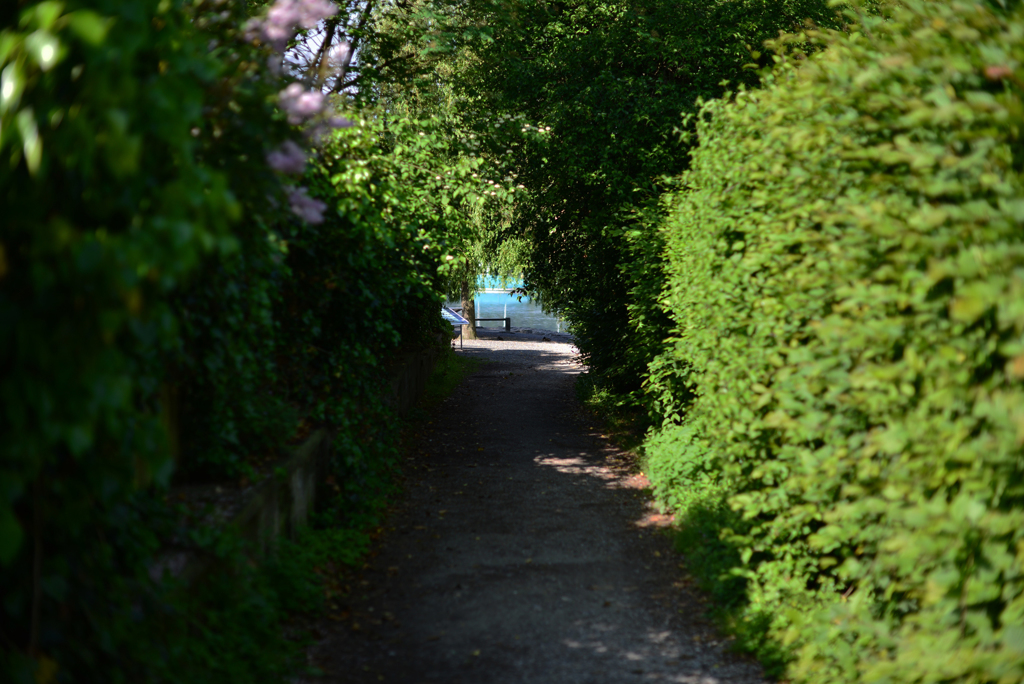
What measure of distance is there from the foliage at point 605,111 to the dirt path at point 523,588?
274cm

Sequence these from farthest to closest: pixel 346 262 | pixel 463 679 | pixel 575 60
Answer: pixel 575 60 → pixel 346 262 → pixel 463 679

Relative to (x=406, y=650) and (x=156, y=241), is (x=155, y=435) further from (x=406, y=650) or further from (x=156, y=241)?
(x=406, y=650)

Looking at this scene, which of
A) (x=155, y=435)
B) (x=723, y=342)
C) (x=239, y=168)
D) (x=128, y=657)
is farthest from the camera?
(x=723, y=342)

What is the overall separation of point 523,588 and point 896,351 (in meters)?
3.41

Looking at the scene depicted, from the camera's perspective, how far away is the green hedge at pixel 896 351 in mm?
3191

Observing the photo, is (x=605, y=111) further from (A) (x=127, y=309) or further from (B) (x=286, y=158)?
(A) (x=127, y=309)

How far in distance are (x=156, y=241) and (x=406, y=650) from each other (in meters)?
3.63

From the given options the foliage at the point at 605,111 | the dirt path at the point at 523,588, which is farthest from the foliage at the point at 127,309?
the foliage at the point at 605,111

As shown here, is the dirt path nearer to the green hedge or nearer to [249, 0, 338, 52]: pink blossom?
the green hedge

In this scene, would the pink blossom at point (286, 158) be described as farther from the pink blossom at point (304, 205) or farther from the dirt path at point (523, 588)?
the dirt path at point (523, 588)

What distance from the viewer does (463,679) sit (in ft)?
15.4

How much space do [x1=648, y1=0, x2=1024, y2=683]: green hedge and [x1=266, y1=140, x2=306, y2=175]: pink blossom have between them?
2635 millimetres

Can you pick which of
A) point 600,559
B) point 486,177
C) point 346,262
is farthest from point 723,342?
point 486,177

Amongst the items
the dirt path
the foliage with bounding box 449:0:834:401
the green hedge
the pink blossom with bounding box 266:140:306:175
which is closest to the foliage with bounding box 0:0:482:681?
the pink blossom with bounding box 266:140:306:175
